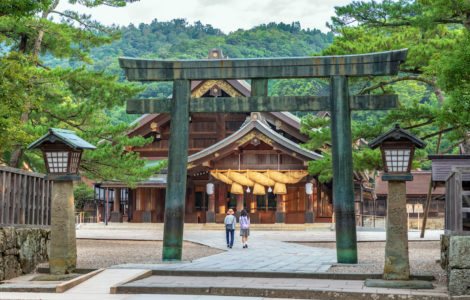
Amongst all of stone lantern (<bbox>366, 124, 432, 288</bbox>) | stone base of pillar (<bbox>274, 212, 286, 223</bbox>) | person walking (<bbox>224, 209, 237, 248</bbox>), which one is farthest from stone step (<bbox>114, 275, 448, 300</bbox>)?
stone base of pillar (<bbox>274, 212, 286, 223</bbox>)

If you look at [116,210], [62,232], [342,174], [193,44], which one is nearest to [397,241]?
[342,174]

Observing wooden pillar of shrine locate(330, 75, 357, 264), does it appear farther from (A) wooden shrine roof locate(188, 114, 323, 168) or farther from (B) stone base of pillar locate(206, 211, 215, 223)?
(B) stone base of pillar locate(206, 211, 215, 223)

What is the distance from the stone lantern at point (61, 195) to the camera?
10.1 meters

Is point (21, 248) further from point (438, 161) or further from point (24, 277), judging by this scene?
point (438, 161)

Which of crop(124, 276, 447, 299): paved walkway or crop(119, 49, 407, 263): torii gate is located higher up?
crop(119, 49, 407, 263): torii gate

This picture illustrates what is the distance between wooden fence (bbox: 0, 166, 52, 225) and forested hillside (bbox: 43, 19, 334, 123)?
5994 centimetres

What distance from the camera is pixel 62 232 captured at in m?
10.1

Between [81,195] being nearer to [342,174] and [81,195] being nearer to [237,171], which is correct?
[237,171]

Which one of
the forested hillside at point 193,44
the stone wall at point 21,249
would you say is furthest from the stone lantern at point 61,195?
the forested hillside at point 193,44

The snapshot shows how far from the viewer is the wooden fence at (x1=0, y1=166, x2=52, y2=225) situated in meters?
10.8

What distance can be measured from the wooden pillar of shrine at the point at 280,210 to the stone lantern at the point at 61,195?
2025cm

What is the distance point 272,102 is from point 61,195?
4.98 meters

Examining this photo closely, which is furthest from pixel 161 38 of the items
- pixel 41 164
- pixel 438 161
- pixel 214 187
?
pixel 438 161

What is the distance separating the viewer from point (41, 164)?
20.0 metres
